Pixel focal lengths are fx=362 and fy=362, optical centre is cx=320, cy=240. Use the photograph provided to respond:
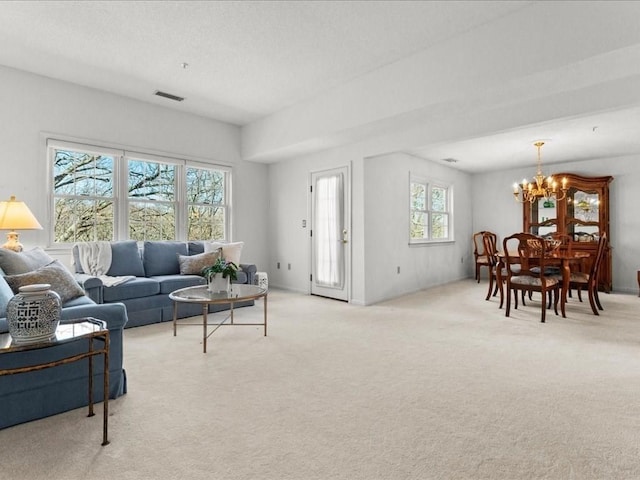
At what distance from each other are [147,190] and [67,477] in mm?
4369

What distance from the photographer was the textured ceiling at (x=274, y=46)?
2.92 m

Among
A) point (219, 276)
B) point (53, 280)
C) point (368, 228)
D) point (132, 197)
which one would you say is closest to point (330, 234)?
point (368, 228)

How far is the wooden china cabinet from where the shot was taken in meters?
6.41

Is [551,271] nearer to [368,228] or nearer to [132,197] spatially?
[368,228]

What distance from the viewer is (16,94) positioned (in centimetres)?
413

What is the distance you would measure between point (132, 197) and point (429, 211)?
5.12m

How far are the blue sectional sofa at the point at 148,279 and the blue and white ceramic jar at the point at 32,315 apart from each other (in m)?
2.20

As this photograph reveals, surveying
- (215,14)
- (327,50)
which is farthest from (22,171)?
(327,50)

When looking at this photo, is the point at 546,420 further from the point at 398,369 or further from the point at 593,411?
the point at 398,369

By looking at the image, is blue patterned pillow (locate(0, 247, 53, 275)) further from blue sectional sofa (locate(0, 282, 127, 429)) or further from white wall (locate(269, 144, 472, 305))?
white wall (locate(269, 144, 472, 305))

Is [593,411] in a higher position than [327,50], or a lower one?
lower

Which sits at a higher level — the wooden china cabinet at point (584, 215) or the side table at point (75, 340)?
the wooden china cabinet at point (584, 215)

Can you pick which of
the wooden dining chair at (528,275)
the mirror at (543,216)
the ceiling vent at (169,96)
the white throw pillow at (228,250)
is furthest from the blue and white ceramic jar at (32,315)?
the mirror at (543,216)

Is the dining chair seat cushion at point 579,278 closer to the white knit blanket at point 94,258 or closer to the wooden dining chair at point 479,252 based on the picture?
the wooden dining chair at point 479,252
